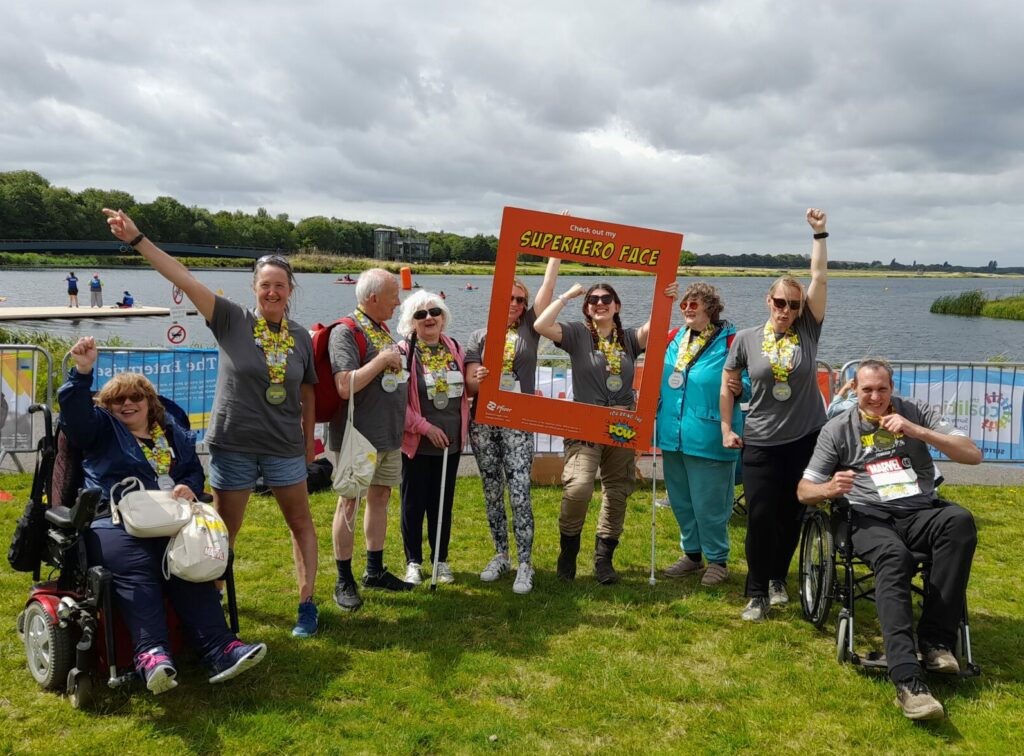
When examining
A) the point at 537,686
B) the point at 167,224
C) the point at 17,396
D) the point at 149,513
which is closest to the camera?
the point at 149,513

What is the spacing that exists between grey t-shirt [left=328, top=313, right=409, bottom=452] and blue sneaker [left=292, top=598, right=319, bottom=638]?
929 millimetres

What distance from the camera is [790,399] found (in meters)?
4.73

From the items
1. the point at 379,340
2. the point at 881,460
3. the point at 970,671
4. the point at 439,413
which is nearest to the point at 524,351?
the point at 439,413

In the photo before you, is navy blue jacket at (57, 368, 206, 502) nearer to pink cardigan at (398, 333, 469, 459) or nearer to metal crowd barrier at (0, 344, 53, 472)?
pink cardigan at (398, 333, 469, 459)

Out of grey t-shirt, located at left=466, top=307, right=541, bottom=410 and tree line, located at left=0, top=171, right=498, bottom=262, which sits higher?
tree line, located at left=0, top=171, right=498, bottom=262

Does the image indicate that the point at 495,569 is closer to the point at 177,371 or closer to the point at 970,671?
the point at 970,671

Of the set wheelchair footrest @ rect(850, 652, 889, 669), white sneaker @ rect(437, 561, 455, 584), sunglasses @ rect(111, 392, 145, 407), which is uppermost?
sunglasses @ rect(111, 392, 145, 407)

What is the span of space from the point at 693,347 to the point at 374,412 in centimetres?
224

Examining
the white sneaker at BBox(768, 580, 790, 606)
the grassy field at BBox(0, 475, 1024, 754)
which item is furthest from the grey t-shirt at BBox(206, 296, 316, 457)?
the white sneaker at BBox(768, 580, 790, 606)

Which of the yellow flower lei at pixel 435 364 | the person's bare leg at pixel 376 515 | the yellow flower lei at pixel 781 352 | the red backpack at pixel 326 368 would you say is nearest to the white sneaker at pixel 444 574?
the person's bare leg at pixel 376 515

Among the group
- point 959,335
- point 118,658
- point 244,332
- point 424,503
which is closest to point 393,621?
point 424,503

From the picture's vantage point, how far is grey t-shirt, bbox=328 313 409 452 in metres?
4.54

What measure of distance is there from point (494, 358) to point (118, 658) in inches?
105

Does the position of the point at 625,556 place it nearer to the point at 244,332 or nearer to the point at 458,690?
the point at 458,690
